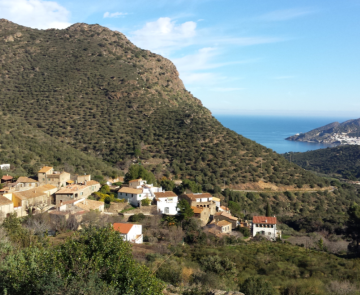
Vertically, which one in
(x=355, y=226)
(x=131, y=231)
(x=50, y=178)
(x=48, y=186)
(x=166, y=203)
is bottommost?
(x=355, y=226)

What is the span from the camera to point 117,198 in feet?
87.4

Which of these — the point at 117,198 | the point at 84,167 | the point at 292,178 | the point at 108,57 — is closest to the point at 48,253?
the point at 117,198

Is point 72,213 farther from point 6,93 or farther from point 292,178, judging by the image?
point 6,93

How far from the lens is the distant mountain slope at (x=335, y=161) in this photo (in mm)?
70000

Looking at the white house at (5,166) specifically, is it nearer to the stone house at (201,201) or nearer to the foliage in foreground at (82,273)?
the stone house at (201,201)

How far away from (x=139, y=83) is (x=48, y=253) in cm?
5387

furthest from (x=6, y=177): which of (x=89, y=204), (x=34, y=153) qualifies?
(x=89, y=204)

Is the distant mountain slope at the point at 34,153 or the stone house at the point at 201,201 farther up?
the distant mountain slope at the point at 34,153

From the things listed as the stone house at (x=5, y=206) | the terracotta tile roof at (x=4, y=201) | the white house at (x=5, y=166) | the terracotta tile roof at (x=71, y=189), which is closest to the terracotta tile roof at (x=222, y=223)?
the terracotta tile roof at (x=71, y=189)

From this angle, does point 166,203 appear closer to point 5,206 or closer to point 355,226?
point 5,206

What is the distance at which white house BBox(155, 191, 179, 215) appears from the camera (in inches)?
1035

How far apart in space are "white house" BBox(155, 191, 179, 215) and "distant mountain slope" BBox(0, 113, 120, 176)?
9.36 metres

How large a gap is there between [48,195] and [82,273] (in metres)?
18.8

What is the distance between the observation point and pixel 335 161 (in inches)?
3036
